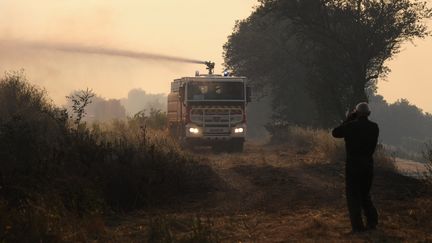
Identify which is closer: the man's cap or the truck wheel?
the man's cap

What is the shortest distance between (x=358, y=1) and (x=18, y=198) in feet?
66.8

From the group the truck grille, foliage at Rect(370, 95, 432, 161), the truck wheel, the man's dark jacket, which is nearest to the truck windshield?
the truck grille

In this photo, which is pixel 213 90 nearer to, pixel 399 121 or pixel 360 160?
pixel 360 160

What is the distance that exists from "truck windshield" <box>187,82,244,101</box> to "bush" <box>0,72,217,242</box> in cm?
785

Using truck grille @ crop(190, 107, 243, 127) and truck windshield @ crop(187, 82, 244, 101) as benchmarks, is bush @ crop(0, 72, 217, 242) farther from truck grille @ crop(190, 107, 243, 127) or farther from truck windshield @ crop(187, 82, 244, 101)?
truck windshield @ crop(187, 82, 244, 101)

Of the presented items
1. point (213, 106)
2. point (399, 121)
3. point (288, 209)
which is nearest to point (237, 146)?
point (213, 106)

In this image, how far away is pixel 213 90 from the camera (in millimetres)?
22641

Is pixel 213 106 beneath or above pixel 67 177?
above

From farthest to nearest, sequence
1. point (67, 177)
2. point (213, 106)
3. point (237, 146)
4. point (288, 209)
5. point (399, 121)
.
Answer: point (399, 121)
point (237, 146)
point (213, 106)
point (288, 209)
point (67, 177)

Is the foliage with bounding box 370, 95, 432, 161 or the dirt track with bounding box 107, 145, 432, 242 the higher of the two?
the foliage with bounding box 370, 95, 432, 161

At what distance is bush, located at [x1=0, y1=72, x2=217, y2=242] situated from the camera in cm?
778

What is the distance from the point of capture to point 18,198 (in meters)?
8.71

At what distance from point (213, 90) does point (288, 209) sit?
12409 mm

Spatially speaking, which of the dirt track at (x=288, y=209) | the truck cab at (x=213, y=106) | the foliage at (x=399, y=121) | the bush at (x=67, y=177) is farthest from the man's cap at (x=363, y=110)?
the foliage at (x=399, y=121)
